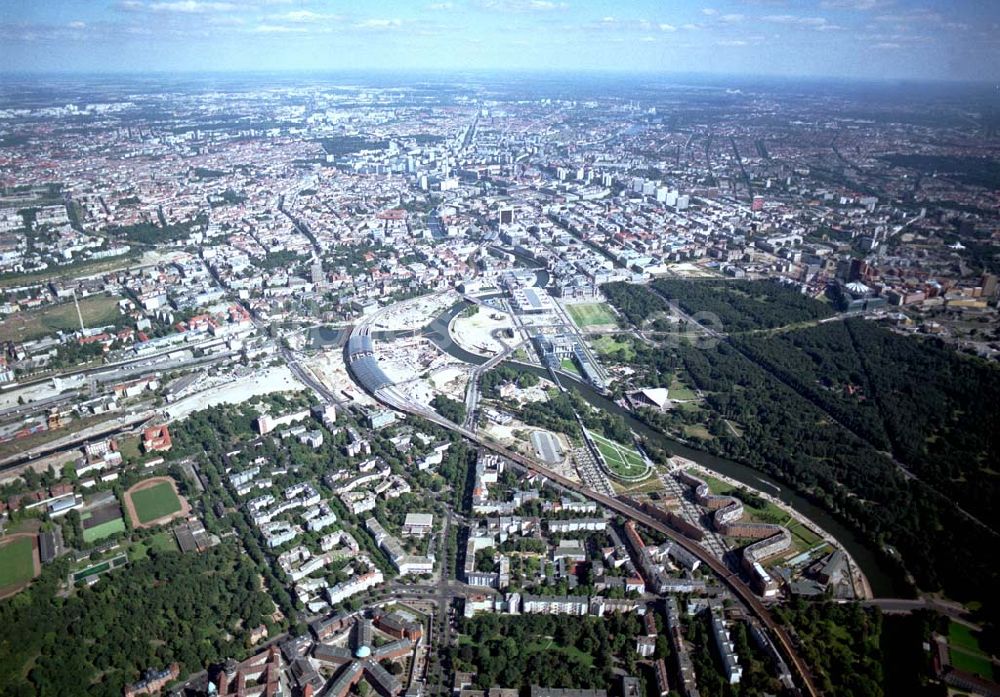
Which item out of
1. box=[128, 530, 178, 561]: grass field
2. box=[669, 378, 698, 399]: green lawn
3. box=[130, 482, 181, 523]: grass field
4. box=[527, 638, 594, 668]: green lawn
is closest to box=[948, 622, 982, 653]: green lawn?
box=[527, 638, 594, 668]: green lawn

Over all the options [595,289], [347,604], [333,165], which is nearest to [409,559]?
[347,604]

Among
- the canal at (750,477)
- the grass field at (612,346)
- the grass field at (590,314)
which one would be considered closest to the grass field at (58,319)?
the canal at (750,477)

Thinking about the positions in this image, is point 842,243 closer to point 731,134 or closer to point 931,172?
point 931,172

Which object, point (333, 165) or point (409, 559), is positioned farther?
point (333, 165)

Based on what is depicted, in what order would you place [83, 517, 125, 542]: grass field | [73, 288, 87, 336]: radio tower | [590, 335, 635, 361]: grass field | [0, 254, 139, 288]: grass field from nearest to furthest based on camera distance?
[83, 517, 125, 542]: grass field < [590, 335, 635, 361]: grass field < [73, 288, 87, 336]: radio tower < [0, 254, 139, 288]: grass field

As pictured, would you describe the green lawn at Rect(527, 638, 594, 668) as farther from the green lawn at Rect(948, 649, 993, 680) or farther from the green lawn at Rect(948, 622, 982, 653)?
the green lawn at Rect(948, 622, 982, 653)

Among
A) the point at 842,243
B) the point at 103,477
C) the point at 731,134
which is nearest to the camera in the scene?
the point at 103,477

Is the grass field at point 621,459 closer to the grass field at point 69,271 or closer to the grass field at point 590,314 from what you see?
the grass field at point 590,314
